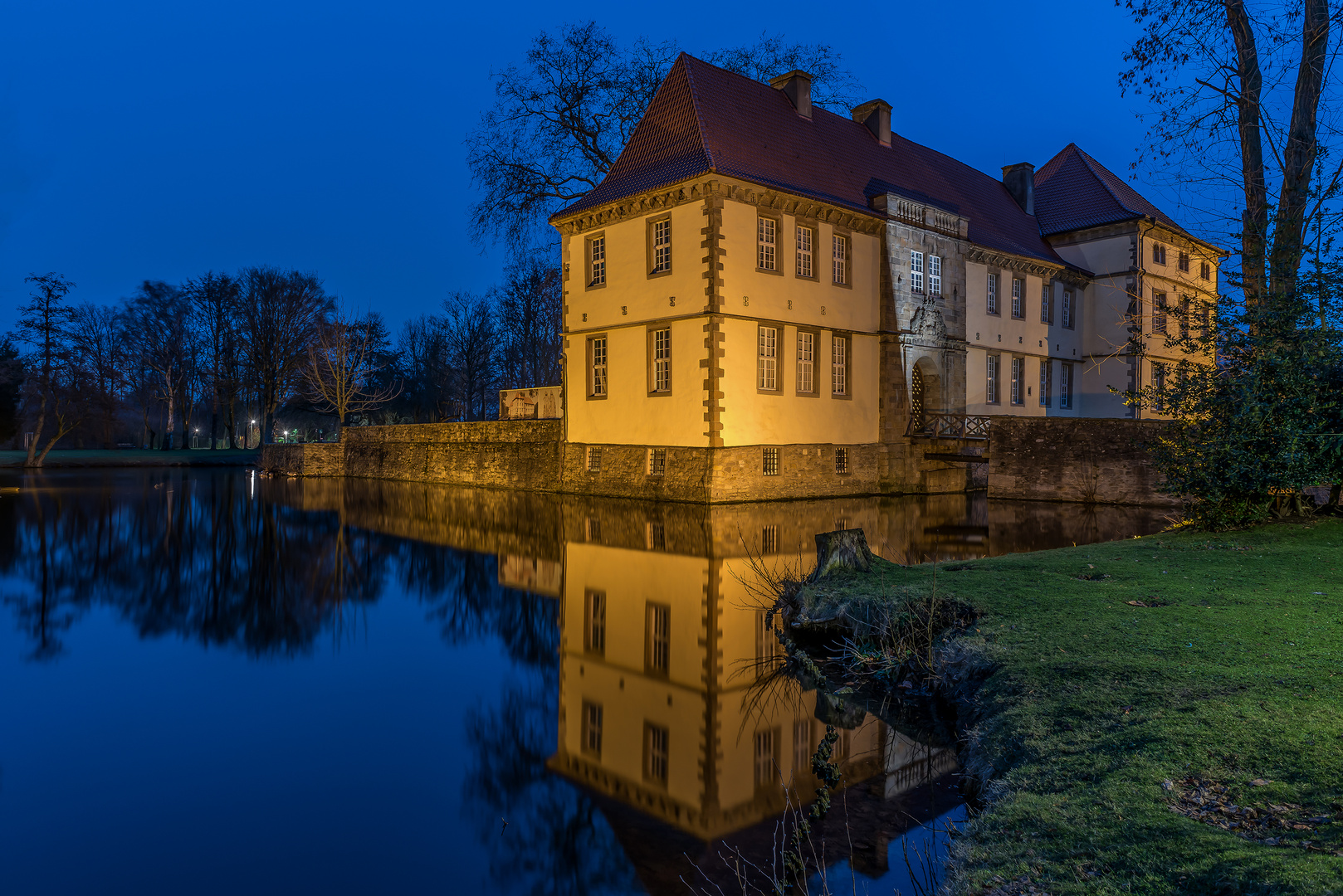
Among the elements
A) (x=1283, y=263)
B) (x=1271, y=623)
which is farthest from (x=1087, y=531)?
(x=1271, y=623)

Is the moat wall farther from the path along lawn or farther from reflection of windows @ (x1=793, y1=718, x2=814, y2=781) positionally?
reflection of windows @ (x1=793, y1=718, x2=814, y2=781)

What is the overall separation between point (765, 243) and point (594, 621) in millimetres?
15738

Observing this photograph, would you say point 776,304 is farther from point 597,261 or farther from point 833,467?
point 597,261

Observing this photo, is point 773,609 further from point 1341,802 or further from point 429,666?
point 1341,802

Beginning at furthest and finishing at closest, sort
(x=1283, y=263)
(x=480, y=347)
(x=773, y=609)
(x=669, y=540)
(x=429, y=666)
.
→ (x=480, y=347) → (x=669, y=540) → (x=1283, y=263) → (x=773, y=609) → (x=429, y=666)

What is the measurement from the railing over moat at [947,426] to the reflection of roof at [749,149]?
6791mm

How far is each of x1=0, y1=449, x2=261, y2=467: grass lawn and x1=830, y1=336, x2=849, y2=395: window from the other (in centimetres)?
4180

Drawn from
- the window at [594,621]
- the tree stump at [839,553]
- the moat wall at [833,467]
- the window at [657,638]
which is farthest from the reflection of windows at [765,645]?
the moat wall at [833,467]

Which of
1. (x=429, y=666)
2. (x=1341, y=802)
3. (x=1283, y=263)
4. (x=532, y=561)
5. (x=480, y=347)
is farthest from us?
(x=480, y=347)

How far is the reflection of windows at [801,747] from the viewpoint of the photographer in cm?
502

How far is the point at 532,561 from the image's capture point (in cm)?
1316

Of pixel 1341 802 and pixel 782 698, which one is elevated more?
pixel 1341 802

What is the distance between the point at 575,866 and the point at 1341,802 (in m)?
3.34

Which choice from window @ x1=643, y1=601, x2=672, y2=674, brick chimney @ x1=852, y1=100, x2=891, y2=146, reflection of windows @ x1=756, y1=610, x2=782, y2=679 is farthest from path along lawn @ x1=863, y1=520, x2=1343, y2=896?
brick chimney @ x1=852, y1=100, x2=891, y2=146
